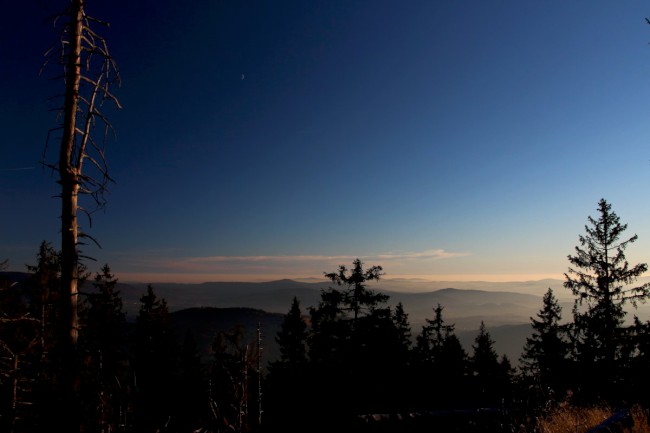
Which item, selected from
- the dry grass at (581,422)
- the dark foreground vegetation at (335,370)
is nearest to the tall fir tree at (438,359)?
the dark foreground vegetation at (335,370)

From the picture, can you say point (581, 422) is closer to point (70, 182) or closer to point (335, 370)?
point (70, 182)

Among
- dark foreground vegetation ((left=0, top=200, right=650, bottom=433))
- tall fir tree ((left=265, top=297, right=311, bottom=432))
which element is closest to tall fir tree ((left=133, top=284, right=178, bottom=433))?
dark foreground vegetation ((left=0, top=200, right=650, bottom=433))

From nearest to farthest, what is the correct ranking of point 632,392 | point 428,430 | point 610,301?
point 428,430 → point 632,392 → point 610,301

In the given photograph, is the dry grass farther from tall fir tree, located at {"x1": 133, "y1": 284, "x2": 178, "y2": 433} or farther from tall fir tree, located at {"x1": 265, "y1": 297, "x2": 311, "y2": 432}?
tall fir tree, located at {"x1": 133, "y1": 284, "x2": 178, "y2": 433}

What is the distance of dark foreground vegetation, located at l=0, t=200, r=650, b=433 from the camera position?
26.6 ft

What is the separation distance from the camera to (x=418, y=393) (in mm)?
21891

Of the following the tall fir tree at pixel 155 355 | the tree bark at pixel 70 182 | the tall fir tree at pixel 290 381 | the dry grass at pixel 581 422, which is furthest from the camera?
the tall fir tree at pixel 155 355

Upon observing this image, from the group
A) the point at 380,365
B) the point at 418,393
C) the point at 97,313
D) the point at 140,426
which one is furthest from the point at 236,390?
the point at 97,313

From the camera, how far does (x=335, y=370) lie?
78.1 feet

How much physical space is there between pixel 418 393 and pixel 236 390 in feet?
62.6

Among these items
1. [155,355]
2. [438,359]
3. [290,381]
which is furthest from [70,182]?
[438,359]

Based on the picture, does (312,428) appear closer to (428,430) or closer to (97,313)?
(428,430)

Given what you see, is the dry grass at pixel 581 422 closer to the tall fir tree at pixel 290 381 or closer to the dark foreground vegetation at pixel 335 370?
the dark foreground vegetation at pixel 335 370

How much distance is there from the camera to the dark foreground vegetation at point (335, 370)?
811 centimetres
